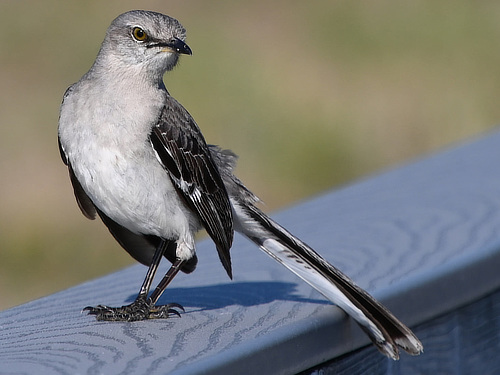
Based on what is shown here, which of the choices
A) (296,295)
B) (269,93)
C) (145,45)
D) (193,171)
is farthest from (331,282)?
(269,93)

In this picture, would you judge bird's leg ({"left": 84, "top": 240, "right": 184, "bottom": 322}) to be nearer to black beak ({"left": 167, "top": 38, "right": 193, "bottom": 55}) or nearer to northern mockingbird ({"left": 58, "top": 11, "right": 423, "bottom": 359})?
northern mockingbird ({"left": 58, "top": 11, "right": 423, "bottom": 359})

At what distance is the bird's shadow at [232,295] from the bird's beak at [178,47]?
99 centimetres

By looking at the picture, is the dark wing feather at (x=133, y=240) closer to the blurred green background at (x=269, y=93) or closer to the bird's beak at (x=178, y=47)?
the bird's beak at (x=178, y=47)

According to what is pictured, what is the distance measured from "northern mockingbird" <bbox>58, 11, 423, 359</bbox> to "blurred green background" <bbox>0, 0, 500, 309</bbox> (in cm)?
455

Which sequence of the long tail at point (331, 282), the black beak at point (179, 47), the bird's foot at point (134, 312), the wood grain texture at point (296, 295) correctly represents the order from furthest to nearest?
1. the black beak at point (179, 47)
2. the bird's foot at point (134, 312)
3. the long tail at point (331, 282)
4. the wood grain texture at point (296, 295)

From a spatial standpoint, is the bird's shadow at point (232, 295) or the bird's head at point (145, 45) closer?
the bird's shadow at point (232, 295)

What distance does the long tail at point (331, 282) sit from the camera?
3.04m

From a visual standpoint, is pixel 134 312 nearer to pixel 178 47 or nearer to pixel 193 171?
pixel 193 171

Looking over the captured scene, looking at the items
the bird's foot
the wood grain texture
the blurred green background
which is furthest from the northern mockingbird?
the blurred green background

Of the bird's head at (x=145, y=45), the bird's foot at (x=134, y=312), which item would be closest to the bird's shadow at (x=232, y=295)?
A: the bird's foot at (x=134, y=312)

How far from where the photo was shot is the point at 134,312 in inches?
133

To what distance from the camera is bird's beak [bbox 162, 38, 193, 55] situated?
383 cm

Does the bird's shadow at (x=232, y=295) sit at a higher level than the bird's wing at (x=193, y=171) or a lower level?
lower

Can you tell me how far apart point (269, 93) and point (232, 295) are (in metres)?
7.82
